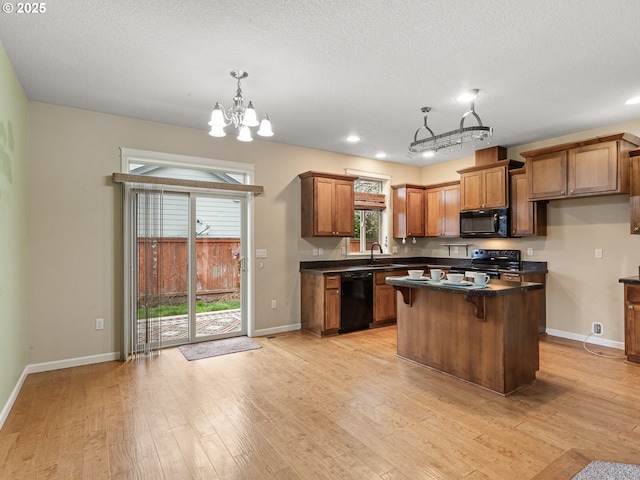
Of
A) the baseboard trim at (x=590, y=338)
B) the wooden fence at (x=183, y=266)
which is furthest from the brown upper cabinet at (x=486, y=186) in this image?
the wooden fence at (x=183, y=266)

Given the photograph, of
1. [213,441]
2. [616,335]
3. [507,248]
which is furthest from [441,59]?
[616,335]

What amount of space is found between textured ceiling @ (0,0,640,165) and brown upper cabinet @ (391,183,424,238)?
221 centimetres

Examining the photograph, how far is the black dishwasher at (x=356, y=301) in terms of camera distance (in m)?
5.20

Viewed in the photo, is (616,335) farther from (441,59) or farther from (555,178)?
(441,59)

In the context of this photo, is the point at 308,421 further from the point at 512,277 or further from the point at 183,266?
the point at 512,277

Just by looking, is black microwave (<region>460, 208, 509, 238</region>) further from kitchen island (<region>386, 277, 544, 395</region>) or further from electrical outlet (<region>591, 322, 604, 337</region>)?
kitchen island (<region>386, 277, 544, 395</region>)

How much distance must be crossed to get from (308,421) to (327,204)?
3.32 m

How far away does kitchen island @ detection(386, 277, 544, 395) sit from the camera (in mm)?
3068

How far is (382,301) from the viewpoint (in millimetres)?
5617

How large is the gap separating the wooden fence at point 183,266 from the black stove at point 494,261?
367 cm

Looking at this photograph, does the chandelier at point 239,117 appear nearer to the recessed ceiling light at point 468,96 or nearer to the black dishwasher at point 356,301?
the recessed ceiling light at point 468,96

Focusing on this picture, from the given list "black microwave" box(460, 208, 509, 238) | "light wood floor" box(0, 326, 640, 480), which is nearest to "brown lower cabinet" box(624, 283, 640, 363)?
"light wood floor" box(0, 326, 640, 480)

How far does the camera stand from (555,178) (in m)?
4.54

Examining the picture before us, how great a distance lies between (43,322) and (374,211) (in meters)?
5.03
